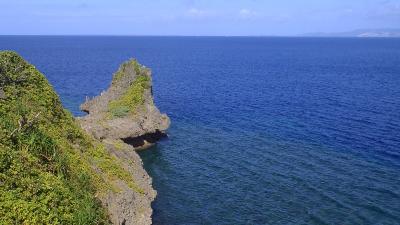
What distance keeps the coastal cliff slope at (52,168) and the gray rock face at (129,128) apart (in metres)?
0.14

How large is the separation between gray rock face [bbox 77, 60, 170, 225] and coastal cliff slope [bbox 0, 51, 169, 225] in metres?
0.14

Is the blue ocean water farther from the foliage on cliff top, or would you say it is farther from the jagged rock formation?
the foliage on cliff top

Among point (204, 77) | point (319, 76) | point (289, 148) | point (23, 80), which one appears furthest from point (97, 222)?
point (319, 76)

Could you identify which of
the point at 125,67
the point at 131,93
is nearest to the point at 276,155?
the point at 131,93

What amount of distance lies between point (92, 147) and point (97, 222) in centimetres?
1408

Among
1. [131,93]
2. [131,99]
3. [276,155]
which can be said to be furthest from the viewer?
[131,93]

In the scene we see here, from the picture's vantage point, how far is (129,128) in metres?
69.2

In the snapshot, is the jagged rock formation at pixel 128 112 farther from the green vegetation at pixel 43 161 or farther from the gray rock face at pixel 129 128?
the green vegetation at pixel 43 161

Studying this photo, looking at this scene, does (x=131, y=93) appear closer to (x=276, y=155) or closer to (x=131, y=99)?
(x=131, y=99)

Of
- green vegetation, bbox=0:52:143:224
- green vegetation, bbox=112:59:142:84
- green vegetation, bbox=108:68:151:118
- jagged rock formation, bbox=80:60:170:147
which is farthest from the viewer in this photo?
green vegetation, bbox=112:59:142:84

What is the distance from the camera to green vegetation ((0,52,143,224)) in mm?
27734

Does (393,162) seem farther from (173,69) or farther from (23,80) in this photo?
(173,69)

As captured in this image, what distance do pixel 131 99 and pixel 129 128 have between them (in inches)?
348

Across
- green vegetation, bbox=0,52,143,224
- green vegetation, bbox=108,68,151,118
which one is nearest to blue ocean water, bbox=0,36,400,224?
green vegetation, bbox=108,68,151,118
